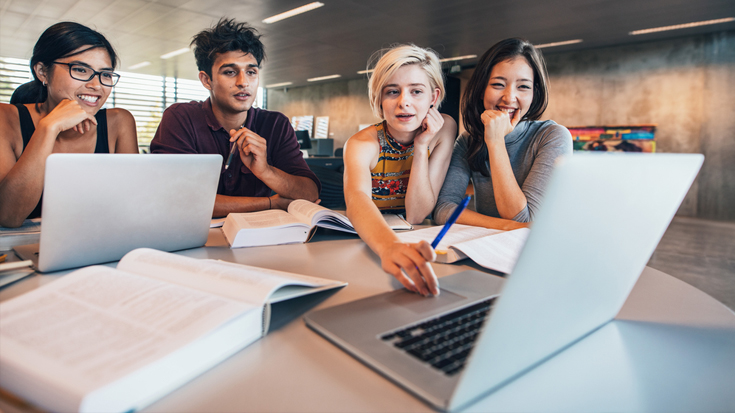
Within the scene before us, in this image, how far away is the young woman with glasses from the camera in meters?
1.30

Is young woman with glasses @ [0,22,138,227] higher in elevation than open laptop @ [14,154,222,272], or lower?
higher

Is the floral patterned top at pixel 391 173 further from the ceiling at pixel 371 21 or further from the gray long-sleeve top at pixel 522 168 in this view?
the ceiling at pixel 371 21

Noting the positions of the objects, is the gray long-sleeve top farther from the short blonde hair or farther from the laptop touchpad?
the laptop touchpad

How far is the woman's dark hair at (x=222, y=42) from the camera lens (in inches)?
68.7

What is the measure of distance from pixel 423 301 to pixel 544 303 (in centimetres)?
26

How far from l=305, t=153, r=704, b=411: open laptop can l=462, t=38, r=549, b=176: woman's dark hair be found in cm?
111

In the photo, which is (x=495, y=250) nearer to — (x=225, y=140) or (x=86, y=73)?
(x=225, y=140)

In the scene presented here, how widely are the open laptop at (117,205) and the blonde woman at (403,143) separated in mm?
407

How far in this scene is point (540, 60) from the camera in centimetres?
157

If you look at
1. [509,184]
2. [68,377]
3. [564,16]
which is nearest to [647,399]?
[68,377]

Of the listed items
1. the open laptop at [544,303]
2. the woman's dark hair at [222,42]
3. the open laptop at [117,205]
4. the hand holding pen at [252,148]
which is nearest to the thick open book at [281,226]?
the open laptop at [117,205]

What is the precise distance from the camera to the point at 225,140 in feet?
6.24

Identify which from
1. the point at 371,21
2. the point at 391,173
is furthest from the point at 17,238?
the point at 371,21

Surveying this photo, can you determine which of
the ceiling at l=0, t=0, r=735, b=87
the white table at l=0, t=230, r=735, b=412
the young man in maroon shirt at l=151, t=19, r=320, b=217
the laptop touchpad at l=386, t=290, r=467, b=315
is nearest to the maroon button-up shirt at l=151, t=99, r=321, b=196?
the young man in maroon shirt at l=151, t=19, r=320, b=217
